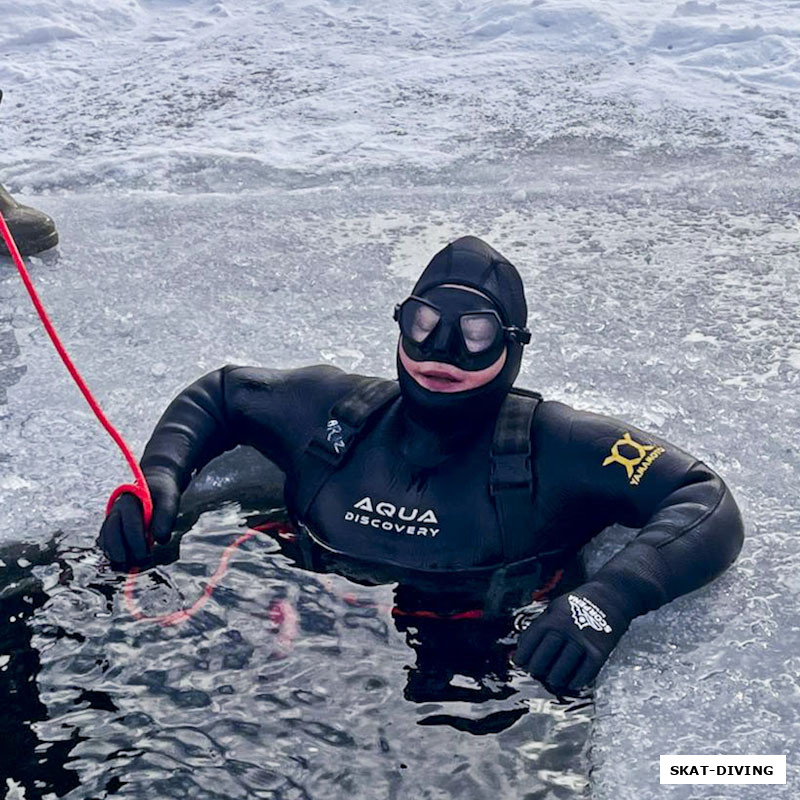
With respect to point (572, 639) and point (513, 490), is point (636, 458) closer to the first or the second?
point (513, 490)

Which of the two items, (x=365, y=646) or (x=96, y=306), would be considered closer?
(x=365, y=646)

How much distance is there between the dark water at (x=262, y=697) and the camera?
2.92m

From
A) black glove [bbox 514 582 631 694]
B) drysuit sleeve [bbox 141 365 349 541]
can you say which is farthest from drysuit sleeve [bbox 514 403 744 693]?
drysuit sleeve [bbox 141 365 349 541]

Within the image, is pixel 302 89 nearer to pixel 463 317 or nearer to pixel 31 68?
pixel 31 68

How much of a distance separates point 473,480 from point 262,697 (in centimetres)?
88

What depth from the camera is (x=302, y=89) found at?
7688 millimetres

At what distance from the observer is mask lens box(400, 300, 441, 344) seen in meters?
3.66

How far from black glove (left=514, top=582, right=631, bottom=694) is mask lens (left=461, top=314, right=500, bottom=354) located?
733 millimetres

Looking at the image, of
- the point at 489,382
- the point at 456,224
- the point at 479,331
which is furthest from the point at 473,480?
the point at 456,224

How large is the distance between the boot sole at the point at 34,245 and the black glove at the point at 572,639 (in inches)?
125

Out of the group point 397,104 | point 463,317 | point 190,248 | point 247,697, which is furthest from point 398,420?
point 397,104

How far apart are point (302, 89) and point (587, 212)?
2332 mm

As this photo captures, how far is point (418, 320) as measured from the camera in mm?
3697

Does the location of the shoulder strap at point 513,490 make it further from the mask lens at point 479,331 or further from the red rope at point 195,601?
the red rope at point 195,601
